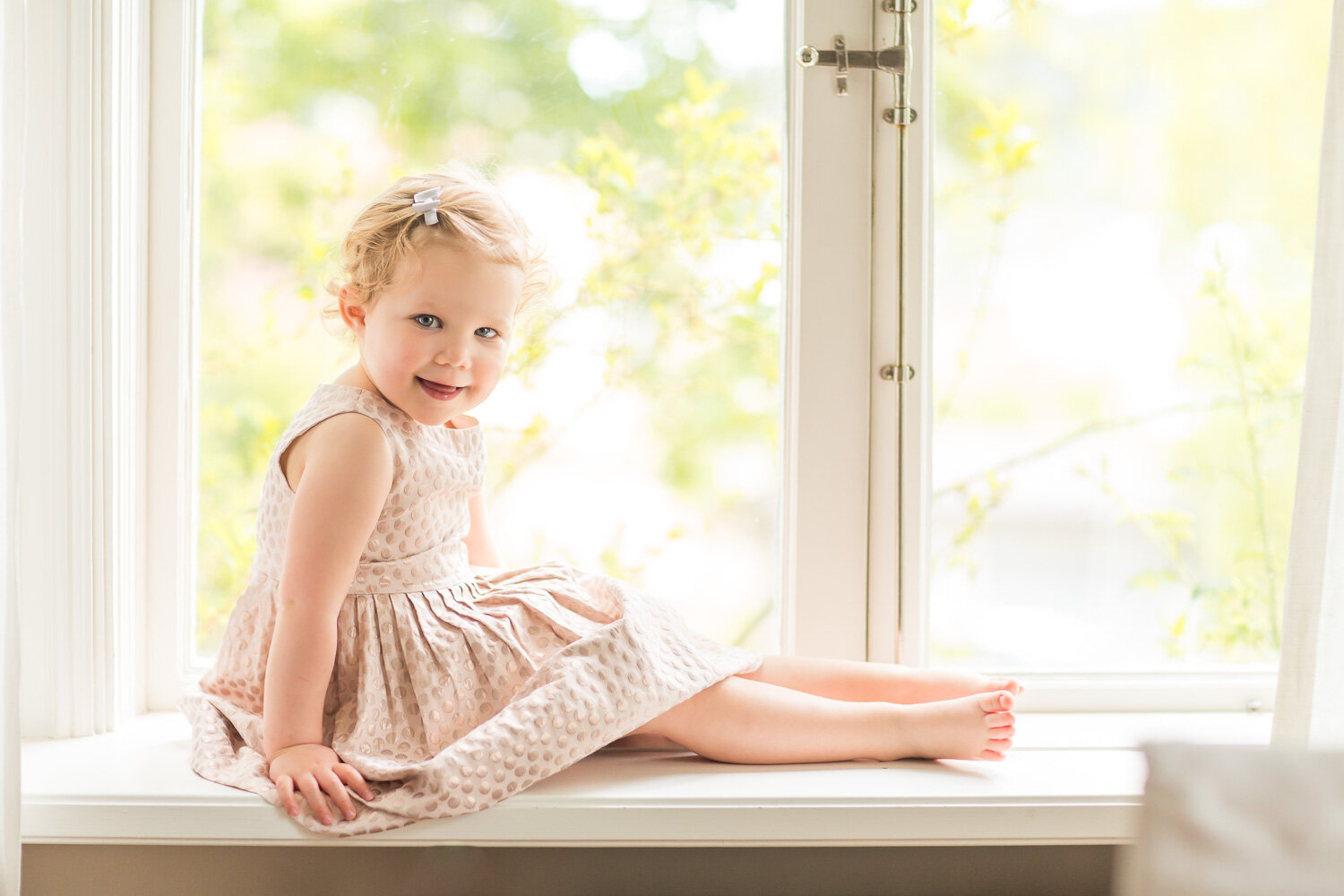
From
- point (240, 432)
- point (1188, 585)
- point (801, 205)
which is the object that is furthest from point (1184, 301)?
point (240, 432)

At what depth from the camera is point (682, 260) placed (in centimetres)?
133

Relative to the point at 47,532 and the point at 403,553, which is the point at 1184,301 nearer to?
the point at 403,553

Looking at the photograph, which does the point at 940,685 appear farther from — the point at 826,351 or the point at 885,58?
the point at 885,58

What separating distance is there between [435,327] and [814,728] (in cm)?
58

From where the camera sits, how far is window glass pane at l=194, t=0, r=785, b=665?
1.30m

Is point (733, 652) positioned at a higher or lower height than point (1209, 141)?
lower

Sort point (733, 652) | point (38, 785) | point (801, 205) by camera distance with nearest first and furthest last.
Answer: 1. point (38, 785)
2. point (733, 652)
3. point (801, 205)

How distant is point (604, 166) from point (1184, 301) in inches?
31.2

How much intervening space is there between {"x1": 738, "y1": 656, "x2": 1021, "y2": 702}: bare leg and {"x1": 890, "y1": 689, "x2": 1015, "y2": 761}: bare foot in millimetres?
56

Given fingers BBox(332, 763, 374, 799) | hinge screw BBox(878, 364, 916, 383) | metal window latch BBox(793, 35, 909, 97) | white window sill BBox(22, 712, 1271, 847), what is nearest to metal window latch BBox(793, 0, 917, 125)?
metal window latch BBox(793, 35, 909, 97)

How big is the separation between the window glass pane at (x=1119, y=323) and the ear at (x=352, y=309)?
0.73 metres

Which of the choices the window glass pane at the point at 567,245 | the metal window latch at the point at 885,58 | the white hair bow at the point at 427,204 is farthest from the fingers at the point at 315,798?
the metal window latch at the point at 885,58

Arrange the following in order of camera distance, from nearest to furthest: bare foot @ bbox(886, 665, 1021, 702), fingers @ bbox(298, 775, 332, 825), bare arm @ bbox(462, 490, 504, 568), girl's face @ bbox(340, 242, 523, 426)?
fingers @ bbox(298, 775, 332, 825) → girl's face @ bbox(340, 242, 523, 426) → bare foot @ bbox(886, 665, 1021, 702) → bare arm @ bbox(462, 490, 504, 568)

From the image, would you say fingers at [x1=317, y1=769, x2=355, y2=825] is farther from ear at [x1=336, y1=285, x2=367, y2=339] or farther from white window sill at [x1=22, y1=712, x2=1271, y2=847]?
ear at [x1=336, y1=285, x2=367, y2=339]
